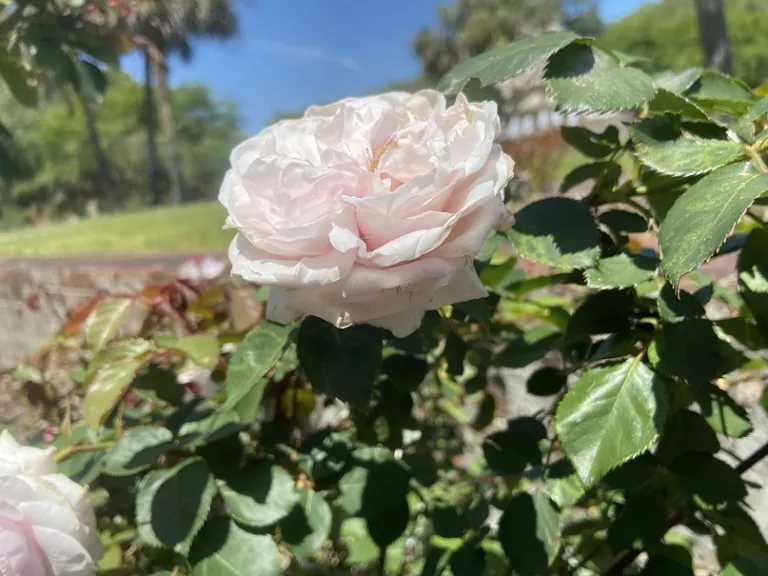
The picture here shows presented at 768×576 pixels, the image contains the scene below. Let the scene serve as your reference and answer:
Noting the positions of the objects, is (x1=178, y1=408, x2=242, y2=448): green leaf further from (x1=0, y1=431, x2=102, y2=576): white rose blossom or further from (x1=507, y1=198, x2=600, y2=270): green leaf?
(x1=507, y1=198, x2=600, y2=270): green leaf

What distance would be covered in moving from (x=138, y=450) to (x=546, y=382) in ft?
1.26

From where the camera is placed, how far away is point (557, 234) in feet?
1.43

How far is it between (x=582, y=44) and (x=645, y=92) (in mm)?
69

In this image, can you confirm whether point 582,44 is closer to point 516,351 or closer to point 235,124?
point 516,351

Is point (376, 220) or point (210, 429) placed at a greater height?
point (376, 220)

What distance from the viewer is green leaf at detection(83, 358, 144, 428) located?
1.67 feet

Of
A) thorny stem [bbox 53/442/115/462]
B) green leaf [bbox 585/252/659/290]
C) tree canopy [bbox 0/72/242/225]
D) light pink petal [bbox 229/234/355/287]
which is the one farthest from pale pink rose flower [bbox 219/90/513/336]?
tree canopy [bbox 0/72/242/225]

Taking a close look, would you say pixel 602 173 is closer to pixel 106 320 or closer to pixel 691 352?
pixel 691 352

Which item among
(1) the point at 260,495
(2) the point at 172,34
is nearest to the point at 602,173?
(1) the point at 260,495

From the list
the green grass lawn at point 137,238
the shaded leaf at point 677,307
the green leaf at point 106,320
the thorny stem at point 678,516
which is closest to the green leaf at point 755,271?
the shaded leaf at point 677,307

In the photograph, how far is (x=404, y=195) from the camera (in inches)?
12.4

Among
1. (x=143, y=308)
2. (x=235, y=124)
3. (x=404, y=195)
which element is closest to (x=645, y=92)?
(x=404, y=195)

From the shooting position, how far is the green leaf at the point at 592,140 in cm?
53

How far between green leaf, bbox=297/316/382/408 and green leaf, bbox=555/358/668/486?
0.13 m
